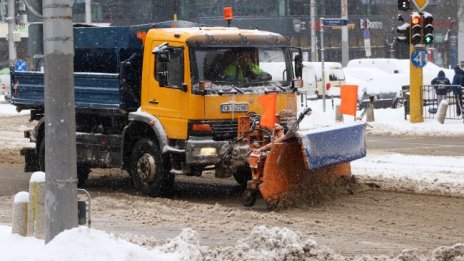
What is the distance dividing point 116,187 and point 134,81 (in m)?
2.25

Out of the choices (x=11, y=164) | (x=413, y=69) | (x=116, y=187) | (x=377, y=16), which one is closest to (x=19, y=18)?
(x=413, y=69)

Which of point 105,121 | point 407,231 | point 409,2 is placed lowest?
point 407,231

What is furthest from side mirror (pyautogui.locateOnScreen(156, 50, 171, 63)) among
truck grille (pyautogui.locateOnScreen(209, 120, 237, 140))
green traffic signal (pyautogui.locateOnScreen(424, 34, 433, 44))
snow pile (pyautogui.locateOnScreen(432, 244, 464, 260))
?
green traffic signal (pyautogui.locateOnScreen(424, 34, 433, 44))

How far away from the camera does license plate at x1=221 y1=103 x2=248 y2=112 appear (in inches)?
585

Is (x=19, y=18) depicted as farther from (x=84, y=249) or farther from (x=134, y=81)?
(x=84, y=249)

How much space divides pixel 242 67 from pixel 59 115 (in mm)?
6432

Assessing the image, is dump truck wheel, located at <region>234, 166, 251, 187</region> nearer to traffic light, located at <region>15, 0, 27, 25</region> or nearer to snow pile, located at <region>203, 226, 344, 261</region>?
snow pile, located at <region>203, 226, 344, 261</region>

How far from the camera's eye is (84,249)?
8.77 metres

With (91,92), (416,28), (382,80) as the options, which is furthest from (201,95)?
(382,80)

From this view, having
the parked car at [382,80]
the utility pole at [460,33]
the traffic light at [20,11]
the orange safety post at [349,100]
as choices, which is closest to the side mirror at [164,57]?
the orange safety post at [349,100]

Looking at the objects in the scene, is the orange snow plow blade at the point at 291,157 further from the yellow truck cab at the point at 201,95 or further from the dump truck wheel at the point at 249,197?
the yellow truck cab at the point at 201,95

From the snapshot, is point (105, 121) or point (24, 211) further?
point (105, 121)

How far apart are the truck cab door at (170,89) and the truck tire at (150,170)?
1.38 ft

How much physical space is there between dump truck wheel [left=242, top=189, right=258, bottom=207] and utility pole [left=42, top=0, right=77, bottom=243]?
5.12 meters
